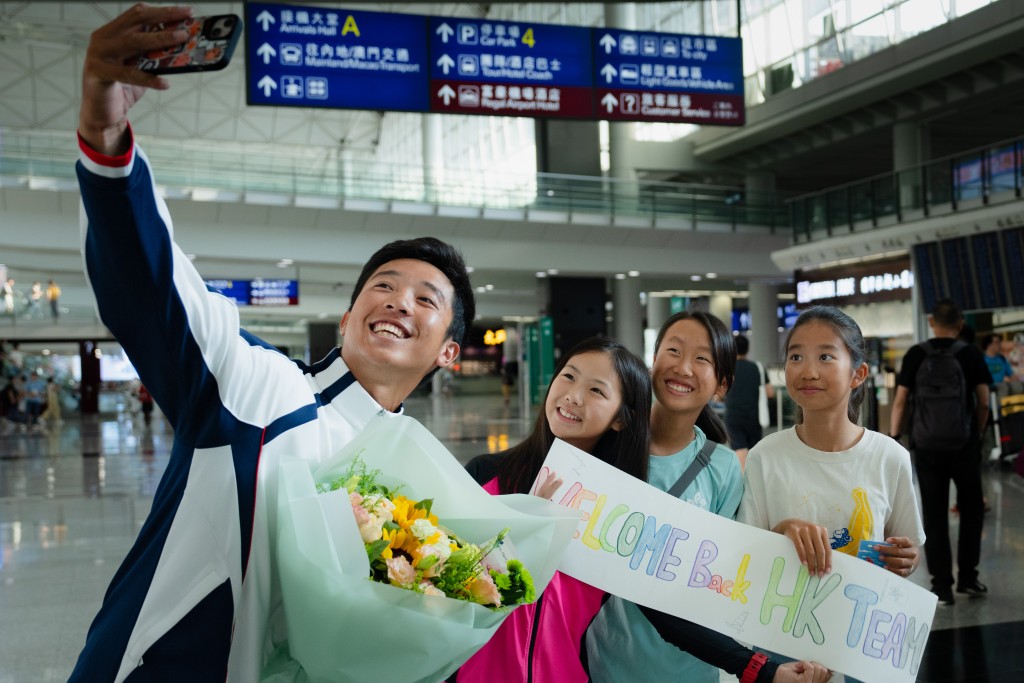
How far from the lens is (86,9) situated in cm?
3538

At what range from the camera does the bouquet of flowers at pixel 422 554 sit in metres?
1.43

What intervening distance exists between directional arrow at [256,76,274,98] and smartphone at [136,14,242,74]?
989cm

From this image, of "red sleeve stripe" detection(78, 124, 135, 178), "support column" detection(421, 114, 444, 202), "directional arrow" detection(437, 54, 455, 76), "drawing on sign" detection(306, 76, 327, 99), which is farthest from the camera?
"support column" detection(421, 114, 444, 202)

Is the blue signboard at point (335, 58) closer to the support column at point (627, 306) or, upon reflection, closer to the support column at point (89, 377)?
the support column at point (627, 306)

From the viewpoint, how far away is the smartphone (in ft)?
4.14

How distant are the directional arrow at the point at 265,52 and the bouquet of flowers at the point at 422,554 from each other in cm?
998

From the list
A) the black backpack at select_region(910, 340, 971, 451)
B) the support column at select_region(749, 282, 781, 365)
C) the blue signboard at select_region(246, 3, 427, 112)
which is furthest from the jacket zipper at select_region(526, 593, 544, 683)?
the support column at select_region(749, 282, 781, 365)

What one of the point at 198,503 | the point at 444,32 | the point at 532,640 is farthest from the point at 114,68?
the point at 444,32

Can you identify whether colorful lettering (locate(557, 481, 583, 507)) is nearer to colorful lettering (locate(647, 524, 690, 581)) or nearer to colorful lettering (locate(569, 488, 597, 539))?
colorful lettering (locate(569, 488, 597, 539))

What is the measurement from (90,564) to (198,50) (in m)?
6.49

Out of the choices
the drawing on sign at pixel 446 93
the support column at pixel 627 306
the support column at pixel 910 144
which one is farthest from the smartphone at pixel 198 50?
the support column at pixel 627 306

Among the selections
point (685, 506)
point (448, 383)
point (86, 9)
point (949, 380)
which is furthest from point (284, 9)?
point (448, 383)

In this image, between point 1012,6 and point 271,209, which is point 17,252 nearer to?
point 271,209

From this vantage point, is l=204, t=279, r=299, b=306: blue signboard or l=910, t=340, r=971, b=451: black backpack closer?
l=910, t=340, r=971, b=451: black backpack
